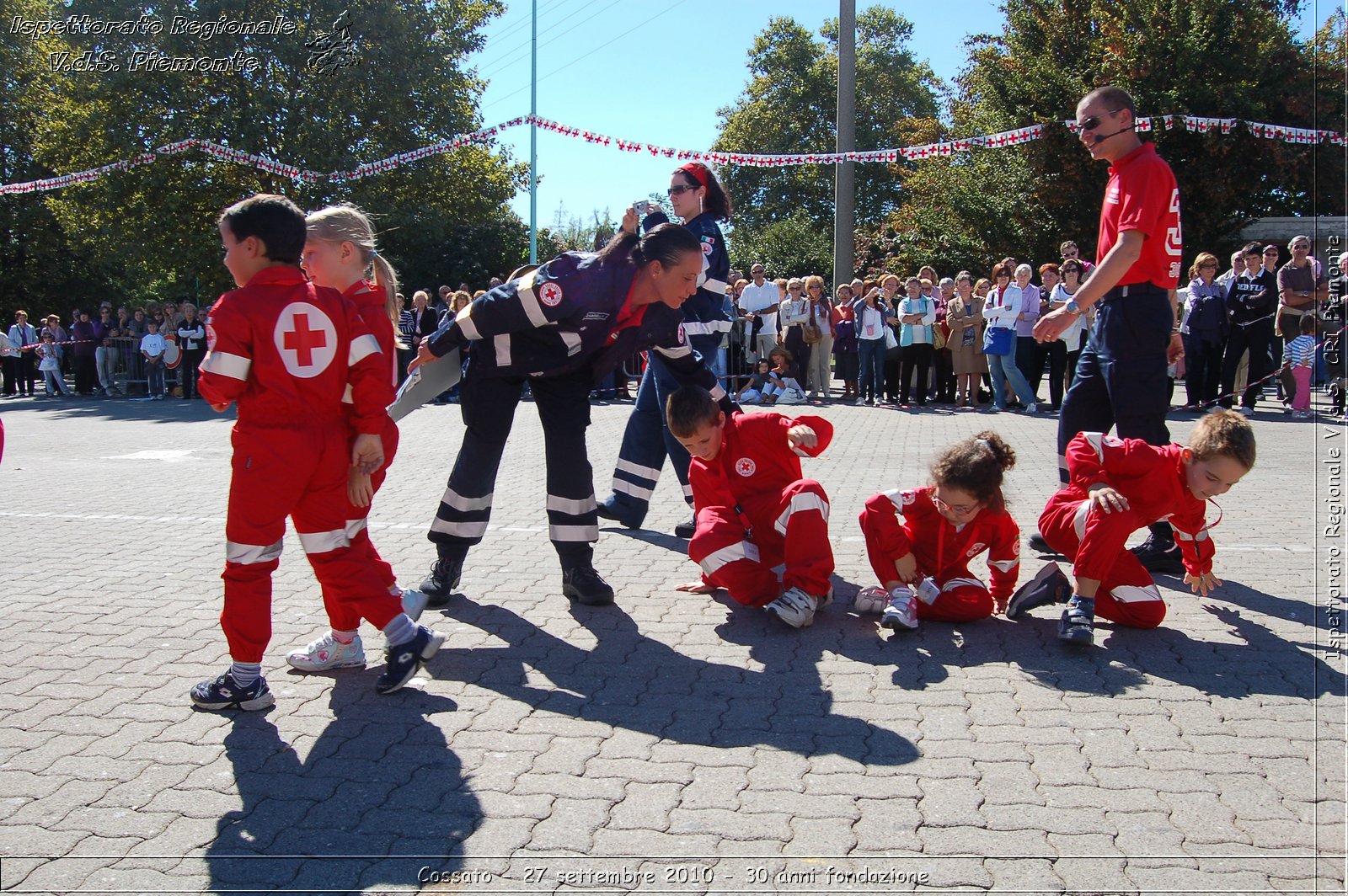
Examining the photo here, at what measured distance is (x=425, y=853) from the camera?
8.86 ft

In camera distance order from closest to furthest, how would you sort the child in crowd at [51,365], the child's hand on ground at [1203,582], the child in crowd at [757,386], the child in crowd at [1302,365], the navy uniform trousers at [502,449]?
the child's hand on ground at [1203,582], the navy uniform trousers at [502,449], the child in crowd at [1302,365], the child in crowd at [757,386], the child in crowd at [51,365]

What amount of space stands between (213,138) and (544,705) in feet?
86.2

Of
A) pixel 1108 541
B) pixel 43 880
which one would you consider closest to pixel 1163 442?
pixel 1108 541

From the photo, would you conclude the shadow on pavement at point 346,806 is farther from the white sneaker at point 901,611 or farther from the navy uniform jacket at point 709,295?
the navy uniform jacket at point 709,295

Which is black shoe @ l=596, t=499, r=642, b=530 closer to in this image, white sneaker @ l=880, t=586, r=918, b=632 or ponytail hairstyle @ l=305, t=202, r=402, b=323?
white sneaker @ l=880, t=586, r=918, b=632

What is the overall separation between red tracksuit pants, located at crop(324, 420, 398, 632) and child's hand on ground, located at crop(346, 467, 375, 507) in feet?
0.09

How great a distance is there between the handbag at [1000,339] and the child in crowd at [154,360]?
597 inches

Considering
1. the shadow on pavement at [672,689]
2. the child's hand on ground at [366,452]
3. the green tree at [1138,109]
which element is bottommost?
the shadow on pavement at [672,689]

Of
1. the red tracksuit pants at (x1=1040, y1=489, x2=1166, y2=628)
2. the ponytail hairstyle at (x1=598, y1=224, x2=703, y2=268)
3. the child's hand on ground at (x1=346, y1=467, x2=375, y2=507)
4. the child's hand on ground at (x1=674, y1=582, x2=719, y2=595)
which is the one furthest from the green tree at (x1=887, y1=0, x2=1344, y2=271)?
the child's hand on ground at (x1=346, y1=467, x2=375, y2=507)

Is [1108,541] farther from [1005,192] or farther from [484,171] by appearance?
[484,171]

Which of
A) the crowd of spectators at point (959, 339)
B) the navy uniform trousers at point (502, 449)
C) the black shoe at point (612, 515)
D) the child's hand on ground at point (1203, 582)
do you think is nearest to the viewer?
the child's hand on ground at point (1203, 582)

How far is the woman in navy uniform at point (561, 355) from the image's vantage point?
4.48 meters

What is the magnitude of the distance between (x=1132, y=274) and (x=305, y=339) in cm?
378

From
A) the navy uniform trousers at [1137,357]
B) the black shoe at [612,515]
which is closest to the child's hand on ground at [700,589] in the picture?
the black shoe at [612,515]
